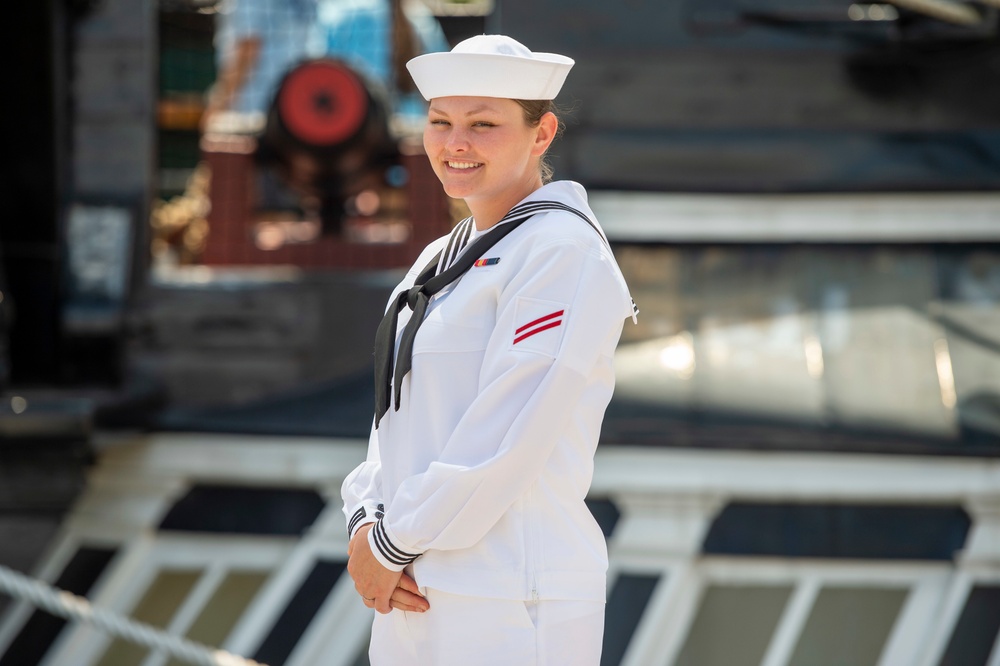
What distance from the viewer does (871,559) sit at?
131 inches

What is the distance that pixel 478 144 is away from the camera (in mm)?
1528

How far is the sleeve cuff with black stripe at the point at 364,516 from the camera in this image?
158 cm

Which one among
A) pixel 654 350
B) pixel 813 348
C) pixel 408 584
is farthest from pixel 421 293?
pixel 813 348

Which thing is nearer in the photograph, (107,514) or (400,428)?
(400,428)

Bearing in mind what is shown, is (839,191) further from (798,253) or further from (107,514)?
(107,514)

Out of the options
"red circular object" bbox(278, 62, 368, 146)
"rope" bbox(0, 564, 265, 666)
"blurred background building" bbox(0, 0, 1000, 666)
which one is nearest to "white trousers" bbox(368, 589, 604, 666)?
"rope" bbox(0, 564, 265, 666)

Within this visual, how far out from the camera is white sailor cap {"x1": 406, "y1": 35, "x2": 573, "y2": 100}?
1.51 m

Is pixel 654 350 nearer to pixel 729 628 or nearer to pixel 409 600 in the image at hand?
pixel 729 628

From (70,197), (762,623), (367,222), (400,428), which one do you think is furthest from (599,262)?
(367,222)

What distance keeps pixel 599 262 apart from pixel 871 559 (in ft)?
7.18

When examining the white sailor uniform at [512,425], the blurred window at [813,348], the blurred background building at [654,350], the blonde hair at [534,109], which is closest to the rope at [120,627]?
the blurred background building at [654,350]

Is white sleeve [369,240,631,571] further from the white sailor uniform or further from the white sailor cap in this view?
the white sailor cap

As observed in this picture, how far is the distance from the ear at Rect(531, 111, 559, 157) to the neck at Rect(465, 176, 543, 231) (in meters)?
0.04

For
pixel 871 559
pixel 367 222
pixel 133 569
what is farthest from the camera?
pixel 367 222
